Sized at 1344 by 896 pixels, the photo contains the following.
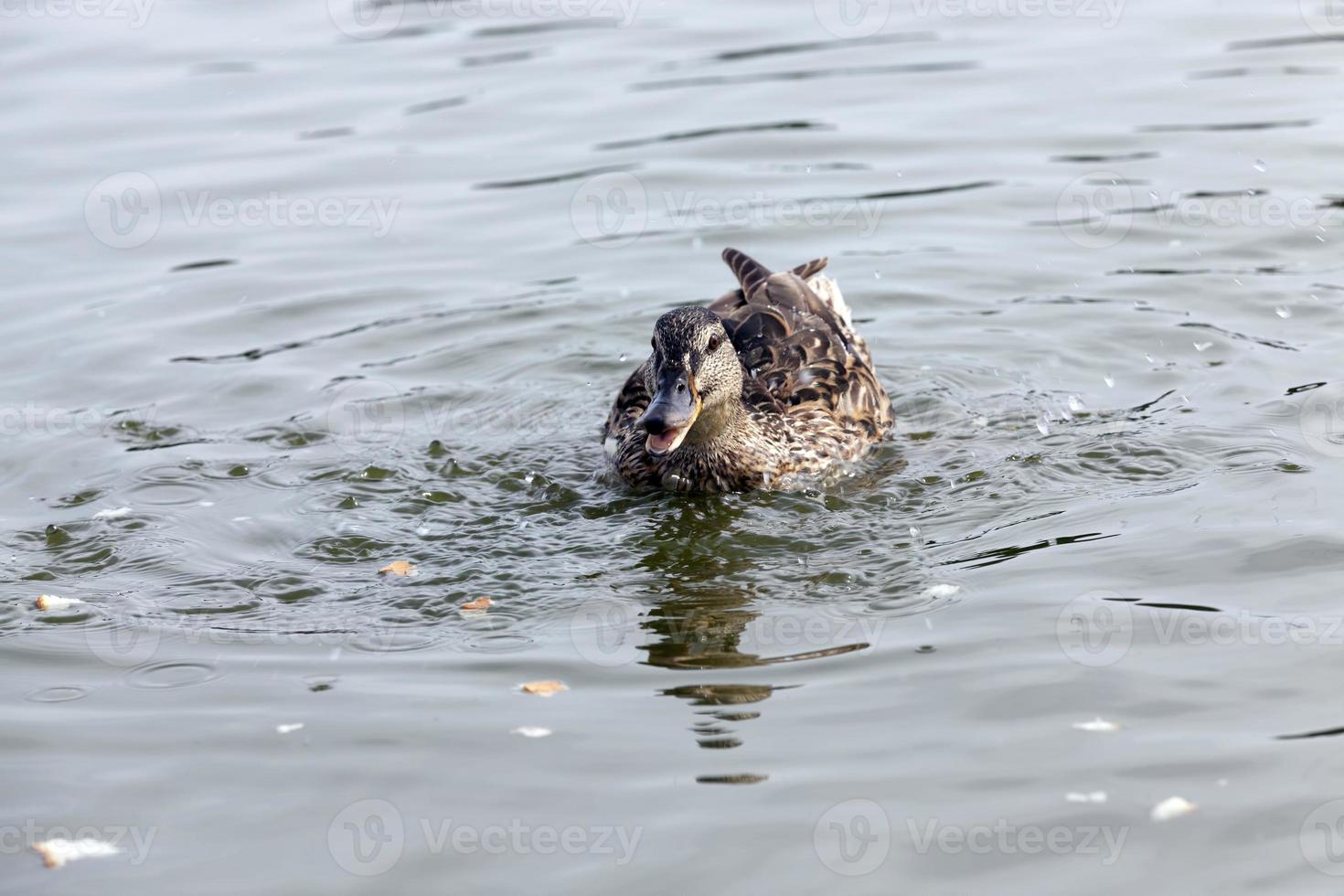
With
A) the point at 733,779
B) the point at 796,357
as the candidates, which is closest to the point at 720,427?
the point at 796,357

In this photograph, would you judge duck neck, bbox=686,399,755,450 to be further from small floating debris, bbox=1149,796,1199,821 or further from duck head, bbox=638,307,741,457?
small floating debris, bbox=1149,796,1199,821

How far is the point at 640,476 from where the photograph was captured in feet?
28.5

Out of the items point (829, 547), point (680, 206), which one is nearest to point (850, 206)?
point (680, 206)

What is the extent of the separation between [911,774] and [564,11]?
15.9 meters

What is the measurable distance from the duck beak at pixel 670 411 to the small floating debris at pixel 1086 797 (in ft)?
9.51

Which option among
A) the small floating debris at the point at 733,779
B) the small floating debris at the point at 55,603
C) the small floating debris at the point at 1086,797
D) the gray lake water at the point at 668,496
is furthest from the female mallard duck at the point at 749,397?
the small floating debris at the point at 1086,797

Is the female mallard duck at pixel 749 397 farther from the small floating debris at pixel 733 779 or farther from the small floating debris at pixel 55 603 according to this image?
the small floating debris at pixel 55 603

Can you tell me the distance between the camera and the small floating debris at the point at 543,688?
6289 mm

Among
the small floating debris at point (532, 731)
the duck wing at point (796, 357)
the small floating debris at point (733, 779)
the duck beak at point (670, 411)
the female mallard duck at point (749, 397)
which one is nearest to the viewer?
the small floating debris at point (733, 779)

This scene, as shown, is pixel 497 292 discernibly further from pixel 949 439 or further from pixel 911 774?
pixel 911 774

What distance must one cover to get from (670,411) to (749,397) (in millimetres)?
1312

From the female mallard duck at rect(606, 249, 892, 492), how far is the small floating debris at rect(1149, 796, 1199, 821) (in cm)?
315

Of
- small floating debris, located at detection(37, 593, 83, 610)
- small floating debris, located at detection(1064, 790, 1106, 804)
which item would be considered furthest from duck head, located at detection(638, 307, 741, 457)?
small floating debris, located at detection(1064, 790, 1106, 804)

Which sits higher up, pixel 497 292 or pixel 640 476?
pixel 497 292
